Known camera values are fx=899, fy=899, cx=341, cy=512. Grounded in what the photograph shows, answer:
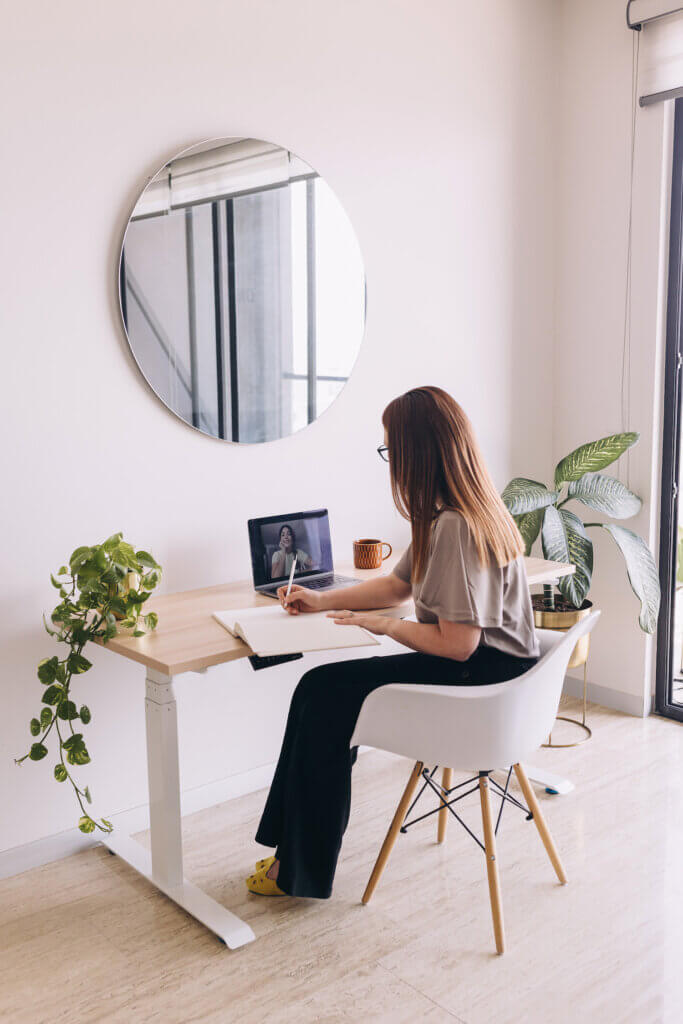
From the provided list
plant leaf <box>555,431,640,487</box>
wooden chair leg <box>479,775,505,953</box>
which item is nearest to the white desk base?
wooden chair leg <box>479,775,505,953</box>

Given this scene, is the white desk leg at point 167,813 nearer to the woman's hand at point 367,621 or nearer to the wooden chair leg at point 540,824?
the woman's hand at point 367,621

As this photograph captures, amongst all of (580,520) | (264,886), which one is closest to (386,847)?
(264,886)

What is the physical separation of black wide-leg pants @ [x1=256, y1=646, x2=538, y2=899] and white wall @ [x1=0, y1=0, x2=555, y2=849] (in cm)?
58

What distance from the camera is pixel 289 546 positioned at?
237 centimetres

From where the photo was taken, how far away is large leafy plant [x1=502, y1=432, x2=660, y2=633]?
2.82 m

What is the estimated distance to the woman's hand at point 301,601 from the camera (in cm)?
204

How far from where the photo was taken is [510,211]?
311 cm

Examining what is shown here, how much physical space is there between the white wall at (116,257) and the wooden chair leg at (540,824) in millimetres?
865

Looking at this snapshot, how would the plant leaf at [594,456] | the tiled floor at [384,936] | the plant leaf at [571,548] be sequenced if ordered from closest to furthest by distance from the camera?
the tiled floor at [384,936]
the plant leaf at [571,548]
the plant leaf at [594,456]

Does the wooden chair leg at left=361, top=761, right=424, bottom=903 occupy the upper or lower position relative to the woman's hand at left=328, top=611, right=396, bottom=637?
lower

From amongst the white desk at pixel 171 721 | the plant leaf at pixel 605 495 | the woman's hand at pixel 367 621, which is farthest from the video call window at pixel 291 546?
the plant leaf at pixel 605 495

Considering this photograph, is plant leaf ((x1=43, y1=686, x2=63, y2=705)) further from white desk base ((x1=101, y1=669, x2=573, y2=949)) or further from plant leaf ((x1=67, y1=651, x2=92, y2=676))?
white desk base ((x1=101, y1=669, x2=573, y2=949))

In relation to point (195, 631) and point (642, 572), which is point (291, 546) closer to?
point (195, 631)

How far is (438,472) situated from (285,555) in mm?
646
